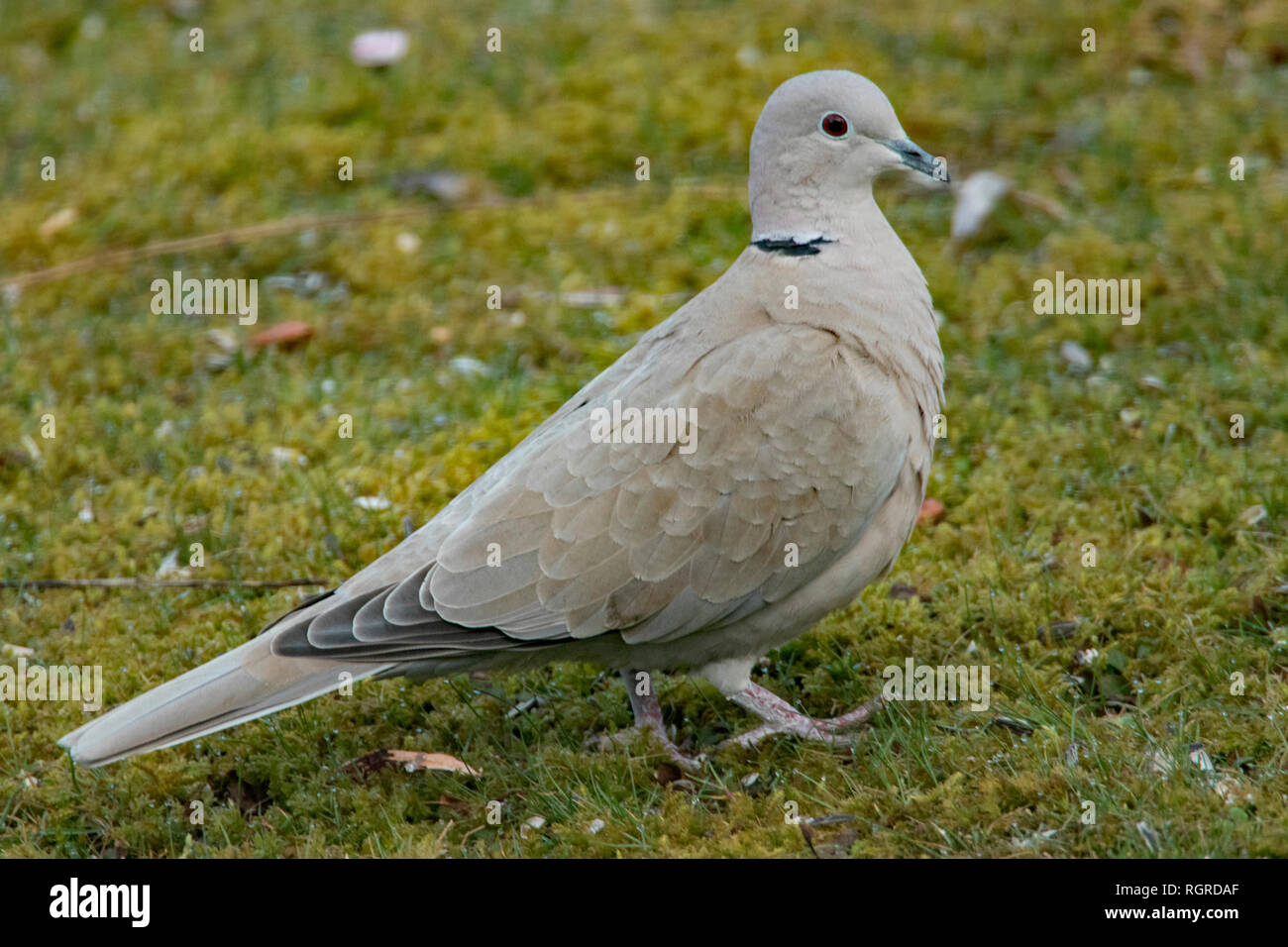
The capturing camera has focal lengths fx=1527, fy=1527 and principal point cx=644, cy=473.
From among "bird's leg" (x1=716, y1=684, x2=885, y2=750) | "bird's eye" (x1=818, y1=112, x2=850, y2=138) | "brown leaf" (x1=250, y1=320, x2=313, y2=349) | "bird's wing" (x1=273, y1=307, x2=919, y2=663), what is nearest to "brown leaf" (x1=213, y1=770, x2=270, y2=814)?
"bird's wing" (x1=273, y1=307, x2=919, y2=663)

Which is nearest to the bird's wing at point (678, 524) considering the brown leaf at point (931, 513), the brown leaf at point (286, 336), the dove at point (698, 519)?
the dove at point (698, 519)

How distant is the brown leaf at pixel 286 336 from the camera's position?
6.28 metres

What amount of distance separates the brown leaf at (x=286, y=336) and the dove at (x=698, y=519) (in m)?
2.39

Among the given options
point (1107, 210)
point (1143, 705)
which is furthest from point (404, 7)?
point (1143, 705)

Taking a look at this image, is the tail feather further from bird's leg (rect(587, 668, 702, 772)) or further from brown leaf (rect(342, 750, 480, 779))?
bird's leg (rect(587, 668, 702, 772))

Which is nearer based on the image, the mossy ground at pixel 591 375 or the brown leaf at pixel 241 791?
the mossy ground at pixel 591 375

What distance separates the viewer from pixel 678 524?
12.7 feet

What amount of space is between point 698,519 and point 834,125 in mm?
1172

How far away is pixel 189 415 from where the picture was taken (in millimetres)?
5852

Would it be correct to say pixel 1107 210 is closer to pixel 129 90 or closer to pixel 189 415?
pixel 189 415

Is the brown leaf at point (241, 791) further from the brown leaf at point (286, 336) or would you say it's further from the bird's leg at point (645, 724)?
the brown leaf at point (286, 336)

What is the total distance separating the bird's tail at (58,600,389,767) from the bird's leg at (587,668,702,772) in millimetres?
732

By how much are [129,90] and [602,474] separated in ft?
17.7

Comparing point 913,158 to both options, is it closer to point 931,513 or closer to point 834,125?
point 834,125
